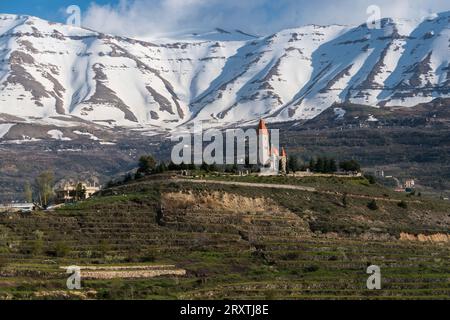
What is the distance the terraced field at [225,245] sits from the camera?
54922 mm

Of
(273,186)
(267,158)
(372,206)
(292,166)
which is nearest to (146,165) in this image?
(267,158)

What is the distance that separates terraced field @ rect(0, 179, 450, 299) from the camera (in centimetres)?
5492

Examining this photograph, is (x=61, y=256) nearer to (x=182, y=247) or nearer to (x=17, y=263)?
(x=17, y=263)

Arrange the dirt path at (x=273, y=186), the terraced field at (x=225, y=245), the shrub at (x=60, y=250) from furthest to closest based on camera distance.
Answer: the dirt path at (x=273, y=186) < the shrub at (x=60, y=250) < the terraced field at (x=225, y=245)

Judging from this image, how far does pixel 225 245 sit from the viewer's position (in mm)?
69438

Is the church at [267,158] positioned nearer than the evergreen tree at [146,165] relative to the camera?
No

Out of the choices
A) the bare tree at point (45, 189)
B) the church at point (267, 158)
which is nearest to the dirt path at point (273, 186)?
the church at point (267, 158)

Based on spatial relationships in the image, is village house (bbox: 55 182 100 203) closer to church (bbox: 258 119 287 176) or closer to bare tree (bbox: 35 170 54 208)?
bare tree (bbox: 35 170 54 208)

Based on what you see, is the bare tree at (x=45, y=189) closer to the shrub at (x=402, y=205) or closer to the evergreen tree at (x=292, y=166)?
the evergreen tree at (x=292, y=166)

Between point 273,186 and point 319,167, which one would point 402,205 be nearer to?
point 273,186

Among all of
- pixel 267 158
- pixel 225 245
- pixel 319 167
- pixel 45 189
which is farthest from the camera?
pixel 319 167

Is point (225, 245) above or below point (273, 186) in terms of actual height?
below
